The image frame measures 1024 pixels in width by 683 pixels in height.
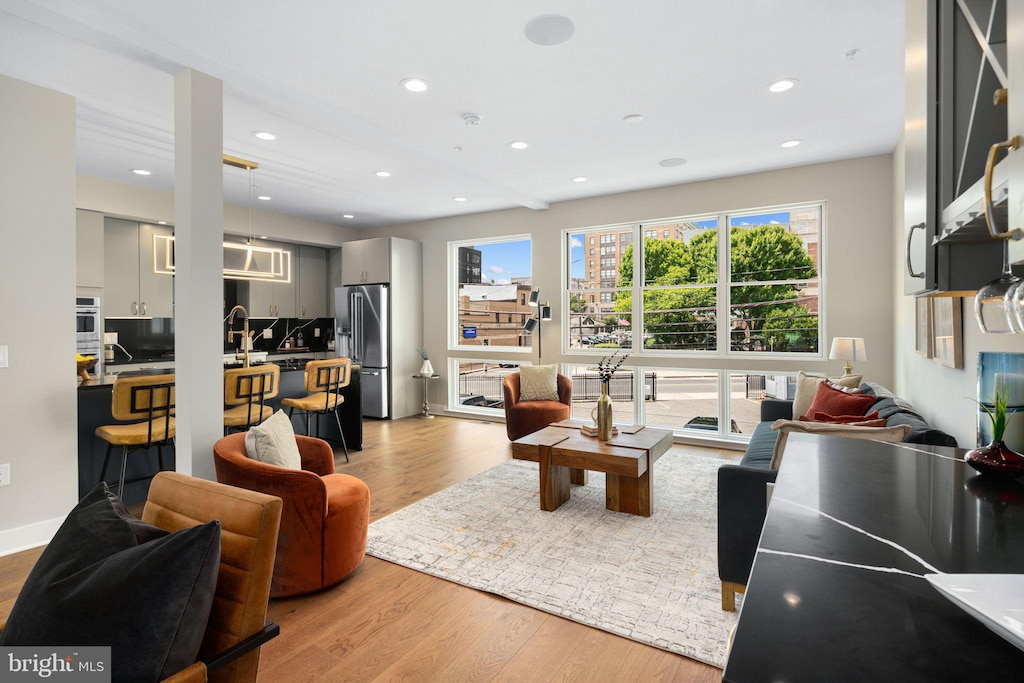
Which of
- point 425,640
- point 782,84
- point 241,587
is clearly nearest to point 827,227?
point 782,84

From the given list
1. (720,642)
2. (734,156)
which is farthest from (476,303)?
(720,642)

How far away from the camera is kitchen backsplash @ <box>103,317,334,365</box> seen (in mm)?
5770

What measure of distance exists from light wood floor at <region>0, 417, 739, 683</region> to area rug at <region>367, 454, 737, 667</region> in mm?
91

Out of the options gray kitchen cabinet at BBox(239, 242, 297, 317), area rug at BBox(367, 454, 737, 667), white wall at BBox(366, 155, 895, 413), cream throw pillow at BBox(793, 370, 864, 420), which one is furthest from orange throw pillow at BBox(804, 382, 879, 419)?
gray kitchen cabinet at BBox(239, 242, 297, 317)

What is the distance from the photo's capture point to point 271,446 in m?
2.59

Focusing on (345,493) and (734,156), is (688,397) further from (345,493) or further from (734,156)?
A: (345,493)

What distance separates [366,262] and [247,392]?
3682 millimetres

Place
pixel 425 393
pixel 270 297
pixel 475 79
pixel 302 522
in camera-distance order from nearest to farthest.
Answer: pixel 302 522, pixel 475 79, pixel 270 297, pixel 425 393

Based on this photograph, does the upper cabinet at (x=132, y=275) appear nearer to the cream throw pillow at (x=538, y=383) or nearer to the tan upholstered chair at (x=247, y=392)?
the tan upholstered chair at (x=247, y=392)

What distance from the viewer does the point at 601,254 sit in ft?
20.3

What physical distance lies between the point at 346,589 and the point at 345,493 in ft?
1.52

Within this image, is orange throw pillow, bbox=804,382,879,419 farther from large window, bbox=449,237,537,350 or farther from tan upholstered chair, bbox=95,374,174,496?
tan upholstered chair, bbox=95,374,174,496

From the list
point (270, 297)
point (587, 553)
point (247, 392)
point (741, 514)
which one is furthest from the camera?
point (270, 297)

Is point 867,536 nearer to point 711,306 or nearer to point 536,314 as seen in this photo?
point 711,306
